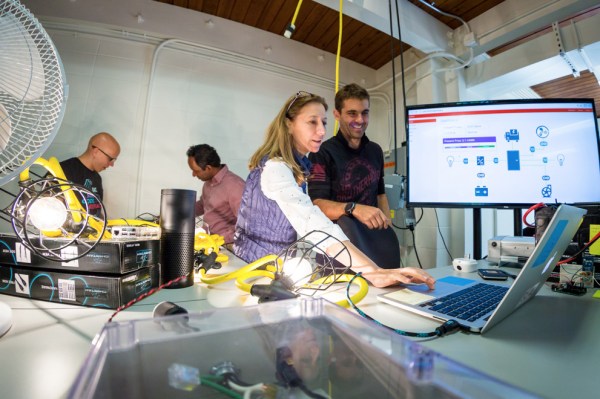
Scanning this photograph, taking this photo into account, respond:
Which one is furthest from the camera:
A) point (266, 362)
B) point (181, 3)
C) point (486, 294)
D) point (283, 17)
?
point (283, 17)

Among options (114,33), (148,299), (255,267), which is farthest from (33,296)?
(114,33)

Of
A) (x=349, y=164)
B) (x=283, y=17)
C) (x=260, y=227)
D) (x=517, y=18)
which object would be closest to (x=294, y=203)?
(x=260, y=227)

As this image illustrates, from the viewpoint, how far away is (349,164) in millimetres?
1548

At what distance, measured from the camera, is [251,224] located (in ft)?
3.97

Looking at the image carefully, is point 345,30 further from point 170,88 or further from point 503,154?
point 503,154

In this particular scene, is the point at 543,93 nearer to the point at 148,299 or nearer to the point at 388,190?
the point at 388,190

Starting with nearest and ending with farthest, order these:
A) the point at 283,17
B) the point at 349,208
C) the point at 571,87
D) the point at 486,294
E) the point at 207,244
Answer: the point at 486,294 < the point at 207,244 < the point at 349,208 < the point at 283,17 < the point at 571,87

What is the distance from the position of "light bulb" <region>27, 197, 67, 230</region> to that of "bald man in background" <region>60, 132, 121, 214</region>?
1936 mm

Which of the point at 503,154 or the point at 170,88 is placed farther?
the point at 170,88

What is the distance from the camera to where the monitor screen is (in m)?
0.99

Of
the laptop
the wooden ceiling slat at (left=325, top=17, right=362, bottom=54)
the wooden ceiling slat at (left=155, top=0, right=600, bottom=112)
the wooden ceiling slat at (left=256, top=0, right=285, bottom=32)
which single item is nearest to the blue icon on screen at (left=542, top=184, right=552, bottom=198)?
the laptop

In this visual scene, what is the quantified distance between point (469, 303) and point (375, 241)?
0.66 metres

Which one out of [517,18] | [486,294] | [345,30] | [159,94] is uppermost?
[345,30]

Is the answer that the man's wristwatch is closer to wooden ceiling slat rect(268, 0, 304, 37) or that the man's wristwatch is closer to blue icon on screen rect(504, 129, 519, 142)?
blue icon on screen rect(504, 129, 519, 142)
